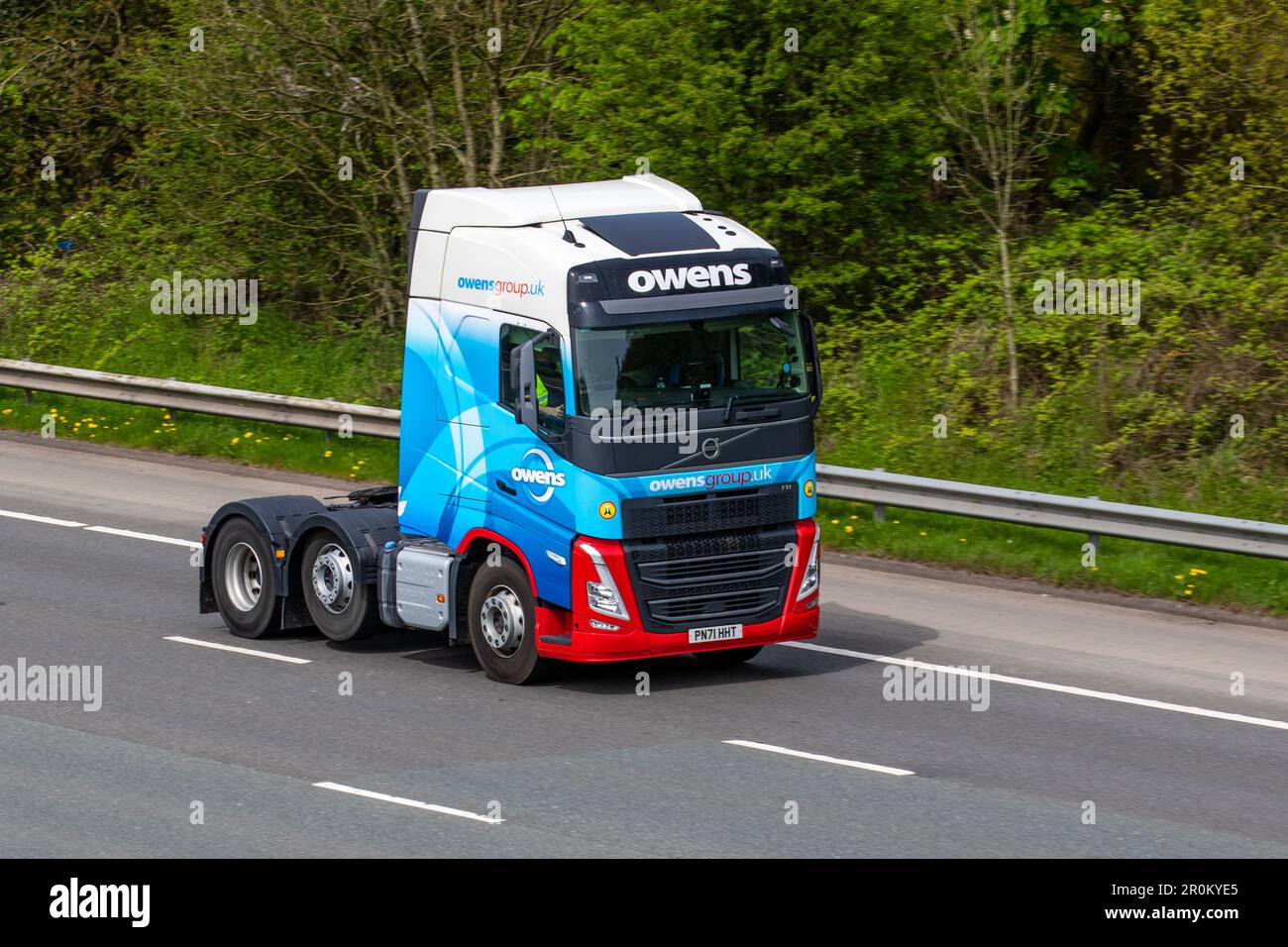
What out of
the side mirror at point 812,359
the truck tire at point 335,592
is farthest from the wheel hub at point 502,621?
the side mirror at point 812,359

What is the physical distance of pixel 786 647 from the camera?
46.6 ft

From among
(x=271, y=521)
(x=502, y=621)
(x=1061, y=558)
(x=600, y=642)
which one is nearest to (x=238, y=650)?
(x=271, y=521)

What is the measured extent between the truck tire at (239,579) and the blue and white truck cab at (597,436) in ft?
3.31

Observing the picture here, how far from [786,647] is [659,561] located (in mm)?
2115

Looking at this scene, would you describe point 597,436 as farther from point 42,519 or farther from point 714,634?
point 42,519

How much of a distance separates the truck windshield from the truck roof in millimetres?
1147

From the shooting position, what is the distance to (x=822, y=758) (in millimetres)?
11172

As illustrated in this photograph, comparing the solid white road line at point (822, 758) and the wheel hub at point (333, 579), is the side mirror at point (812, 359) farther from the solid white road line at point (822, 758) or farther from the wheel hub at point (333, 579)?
the wheel hub at point (333, 579)

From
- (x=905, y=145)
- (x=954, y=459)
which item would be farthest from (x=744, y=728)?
(x=905, y=145)

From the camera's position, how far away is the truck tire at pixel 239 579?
14.3 m

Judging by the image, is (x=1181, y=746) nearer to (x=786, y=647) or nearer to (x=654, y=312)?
(x=786, y=647)

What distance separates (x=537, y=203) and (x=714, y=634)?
3245 mm

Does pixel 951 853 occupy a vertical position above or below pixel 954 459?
below

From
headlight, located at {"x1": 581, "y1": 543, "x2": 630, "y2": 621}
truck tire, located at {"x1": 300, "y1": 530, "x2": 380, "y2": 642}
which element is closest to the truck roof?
headlight, located at {"x1": 581, "y1": 543, "x2": 630, "y2": 621}
